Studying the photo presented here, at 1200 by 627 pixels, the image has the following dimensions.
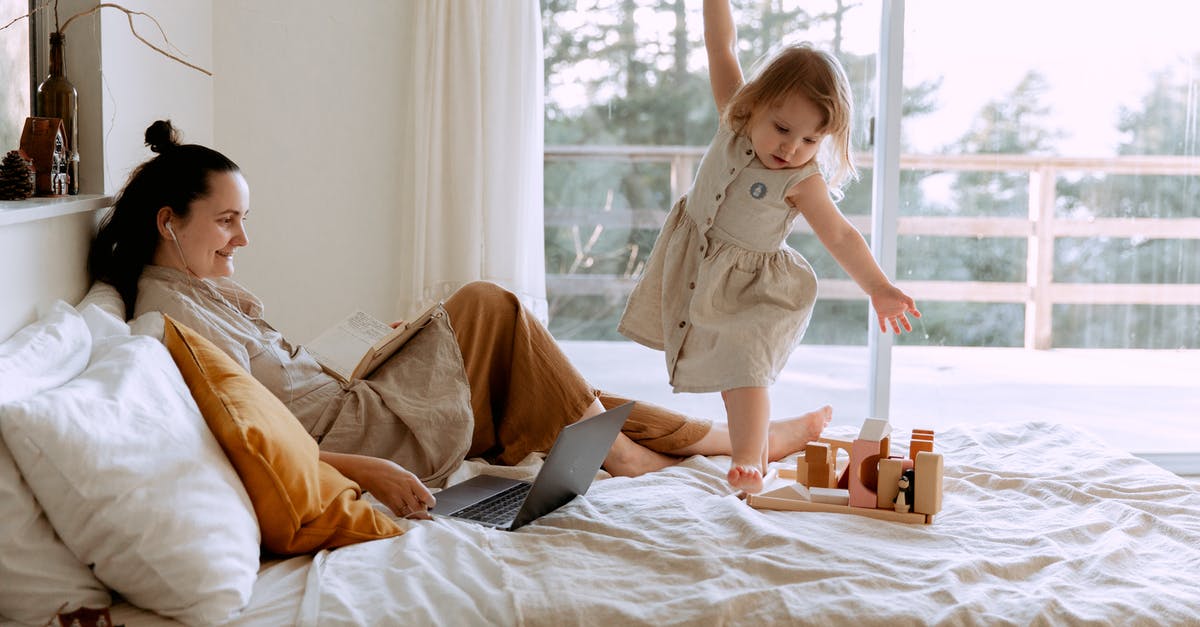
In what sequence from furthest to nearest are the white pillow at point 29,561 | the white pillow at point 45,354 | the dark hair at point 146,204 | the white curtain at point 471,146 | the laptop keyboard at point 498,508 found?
1. the white curtain at point 471,146
2. the dark hair at point 146,204
3. the laptop keyboard at point 498,508
4. the white pillow at point 45,354
5. the white pillow at point 29,561

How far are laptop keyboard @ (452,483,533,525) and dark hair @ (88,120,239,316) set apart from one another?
75 centimetres

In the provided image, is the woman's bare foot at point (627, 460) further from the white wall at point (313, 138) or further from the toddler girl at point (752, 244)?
the white wall at point (313, 138)

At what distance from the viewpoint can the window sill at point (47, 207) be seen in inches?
67.3

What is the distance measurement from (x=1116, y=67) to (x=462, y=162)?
7.14 feet

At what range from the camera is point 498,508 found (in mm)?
1902

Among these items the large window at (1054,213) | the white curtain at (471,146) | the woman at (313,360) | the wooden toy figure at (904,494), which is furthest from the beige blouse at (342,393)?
the large window at (1054,213)

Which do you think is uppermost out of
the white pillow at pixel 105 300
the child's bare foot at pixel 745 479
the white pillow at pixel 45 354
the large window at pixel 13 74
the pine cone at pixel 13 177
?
the large window at pixel 13 74

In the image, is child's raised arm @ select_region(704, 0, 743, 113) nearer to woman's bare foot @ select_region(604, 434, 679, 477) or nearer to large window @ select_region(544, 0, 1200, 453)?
woman's bare foot @ select_region(604, 434, 679, 477)

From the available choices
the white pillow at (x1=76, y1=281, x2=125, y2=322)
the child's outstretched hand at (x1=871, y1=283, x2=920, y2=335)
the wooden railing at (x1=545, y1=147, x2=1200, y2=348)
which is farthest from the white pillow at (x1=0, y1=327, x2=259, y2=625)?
the wooden railing at (x1=545, y1=147, x2=1200, y2=348)

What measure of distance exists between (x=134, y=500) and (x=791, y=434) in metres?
1.50

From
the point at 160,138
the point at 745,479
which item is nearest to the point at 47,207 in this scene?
the point at 160,138

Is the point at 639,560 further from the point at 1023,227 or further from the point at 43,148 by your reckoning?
the point at 1023,227

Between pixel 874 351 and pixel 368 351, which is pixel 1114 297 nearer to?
pixel 874 351

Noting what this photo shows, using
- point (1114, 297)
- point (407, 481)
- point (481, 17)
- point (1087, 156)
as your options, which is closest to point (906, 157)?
point (1087, 156)
